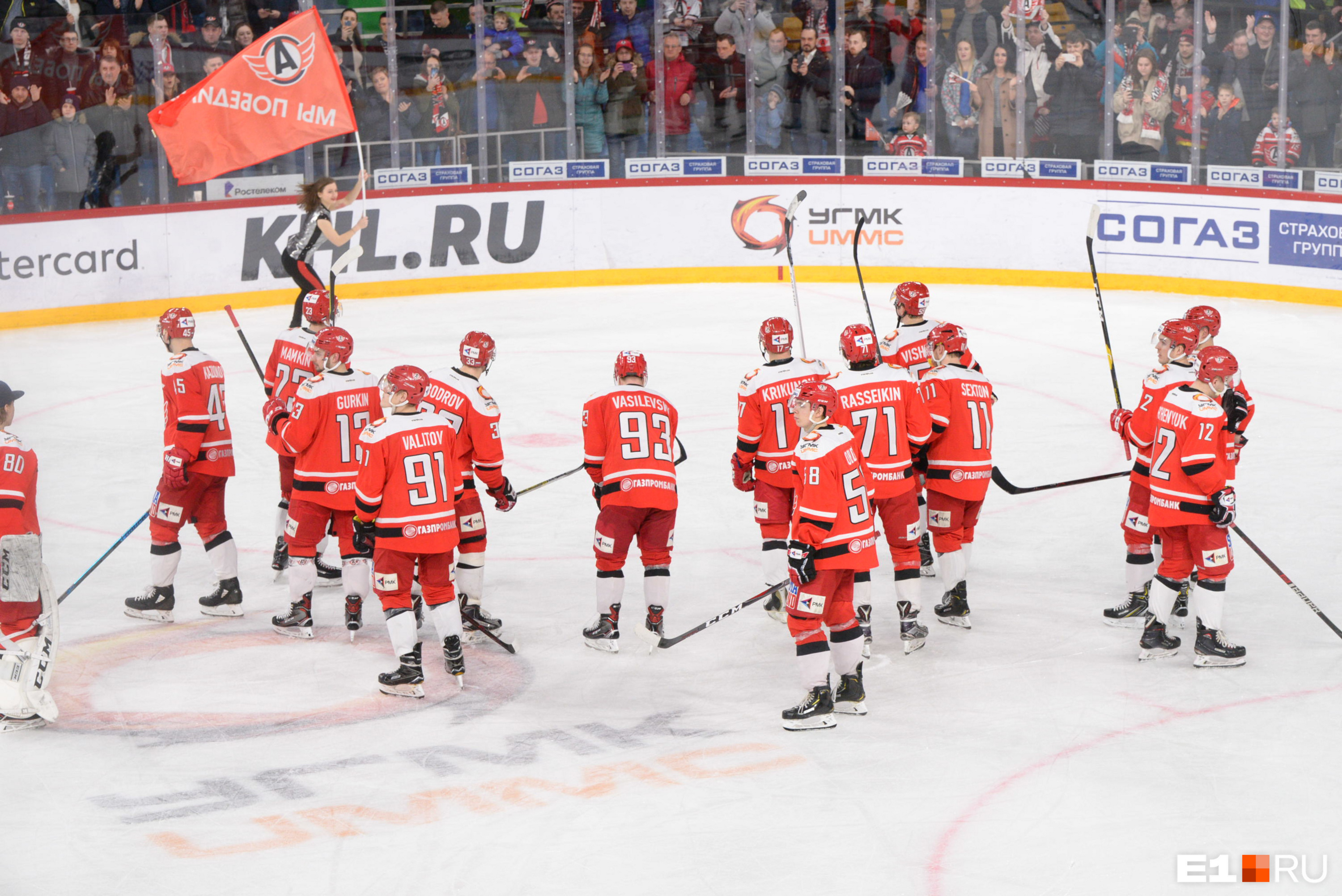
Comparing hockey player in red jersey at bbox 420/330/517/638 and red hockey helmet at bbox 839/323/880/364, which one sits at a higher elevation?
red hockey helmet at bbox 839/323/880/364

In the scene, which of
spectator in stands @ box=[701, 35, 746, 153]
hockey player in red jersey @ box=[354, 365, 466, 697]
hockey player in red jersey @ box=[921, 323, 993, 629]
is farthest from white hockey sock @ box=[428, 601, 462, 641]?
spectator in stands @ box=[701, 35, 746, 153]

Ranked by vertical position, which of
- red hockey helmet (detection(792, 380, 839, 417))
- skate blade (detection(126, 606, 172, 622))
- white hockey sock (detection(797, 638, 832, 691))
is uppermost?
red hockey helmet (detection(792, 380, 839, 417))

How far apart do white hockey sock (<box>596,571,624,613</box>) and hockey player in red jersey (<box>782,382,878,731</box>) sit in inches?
48.8

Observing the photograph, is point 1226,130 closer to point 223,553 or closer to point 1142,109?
point 1142,109

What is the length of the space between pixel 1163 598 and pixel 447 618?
3.27 m

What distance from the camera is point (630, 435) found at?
7133 mm

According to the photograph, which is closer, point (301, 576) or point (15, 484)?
point (15, 484)

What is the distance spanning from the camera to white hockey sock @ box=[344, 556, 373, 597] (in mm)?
7230

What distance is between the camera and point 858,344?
696cm

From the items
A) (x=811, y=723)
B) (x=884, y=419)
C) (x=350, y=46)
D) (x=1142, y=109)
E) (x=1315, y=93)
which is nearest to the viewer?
(x=811, y=723)

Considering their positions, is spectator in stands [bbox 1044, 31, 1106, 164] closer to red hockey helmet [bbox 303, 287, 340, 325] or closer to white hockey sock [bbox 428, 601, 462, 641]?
red hockey helmet [bbox 303, 287, 340, 325]

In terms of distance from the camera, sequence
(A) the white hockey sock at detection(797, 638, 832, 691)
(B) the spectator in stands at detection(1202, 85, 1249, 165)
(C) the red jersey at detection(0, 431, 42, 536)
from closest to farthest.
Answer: (C) the red jersey at detection(0, 431, 42, 536)
(A) the white hockey sock at detection(797, 638, 832, 691)
(B) the spectator in stands at detection(1202, 85, 1249, 165)

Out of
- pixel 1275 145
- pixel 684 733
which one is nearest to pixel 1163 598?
pixel 684 733

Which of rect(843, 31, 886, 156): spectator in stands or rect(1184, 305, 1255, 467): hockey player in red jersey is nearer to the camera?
rect(1184, 305, 1255, 467): hockey player in red jersey
